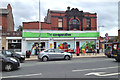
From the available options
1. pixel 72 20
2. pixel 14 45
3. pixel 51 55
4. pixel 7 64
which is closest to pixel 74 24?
pixel 72 20

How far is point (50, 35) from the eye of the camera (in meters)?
22.3

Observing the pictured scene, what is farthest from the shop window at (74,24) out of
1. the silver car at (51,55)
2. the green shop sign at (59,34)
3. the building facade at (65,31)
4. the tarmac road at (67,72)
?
the tarmac road at (67,72)

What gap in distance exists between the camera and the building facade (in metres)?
21.7

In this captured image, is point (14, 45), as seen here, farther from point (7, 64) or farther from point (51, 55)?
point (7, 64)

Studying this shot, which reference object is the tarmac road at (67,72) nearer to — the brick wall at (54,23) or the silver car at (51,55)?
the silver car at (51,55)

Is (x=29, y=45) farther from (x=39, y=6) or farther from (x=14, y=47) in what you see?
(x=39, y=6)

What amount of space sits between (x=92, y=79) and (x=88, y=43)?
709 inches

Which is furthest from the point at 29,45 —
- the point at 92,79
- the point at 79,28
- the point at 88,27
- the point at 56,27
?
the point at 92,79

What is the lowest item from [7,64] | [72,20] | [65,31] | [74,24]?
[7,64]

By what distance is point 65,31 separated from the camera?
22.9 meters

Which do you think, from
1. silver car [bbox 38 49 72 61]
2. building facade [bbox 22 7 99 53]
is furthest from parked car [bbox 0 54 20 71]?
building facade [bbox 22 7 99 53]

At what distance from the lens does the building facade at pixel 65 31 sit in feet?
71.3

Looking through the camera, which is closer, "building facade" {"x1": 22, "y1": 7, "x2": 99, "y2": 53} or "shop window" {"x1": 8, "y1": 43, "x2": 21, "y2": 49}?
"shop window" {"x1": 8, "y1": 43, "x2": 21, "y2": 49}

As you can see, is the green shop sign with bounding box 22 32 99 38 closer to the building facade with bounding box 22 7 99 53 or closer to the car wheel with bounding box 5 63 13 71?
the building facade with bounding box 22 7 99 53
